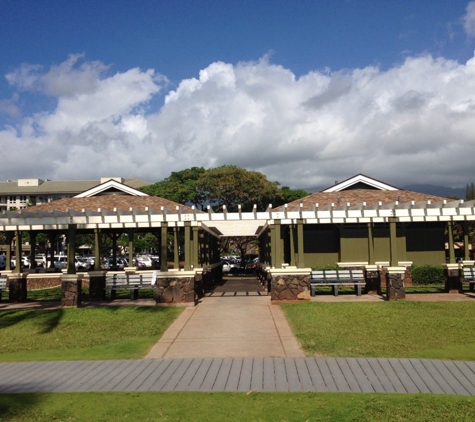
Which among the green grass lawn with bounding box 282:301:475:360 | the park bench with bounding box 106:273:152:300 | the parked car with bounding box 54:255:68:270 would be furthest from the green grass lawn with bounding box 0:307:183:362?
the parked car with bounding box 54:255:68:270

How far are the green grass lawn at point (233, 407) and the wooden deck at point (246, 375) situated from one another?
0.96 feet

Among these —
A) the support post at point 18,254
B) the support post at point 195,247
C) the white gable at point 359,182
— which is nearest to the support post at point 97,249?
the support post at point 18,254

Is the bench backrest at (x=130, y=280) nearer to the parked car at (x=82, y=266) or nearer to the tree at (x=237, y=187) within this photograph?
the parked car at (x=82, y=266)

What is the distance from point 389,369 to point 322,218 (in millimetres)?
8906

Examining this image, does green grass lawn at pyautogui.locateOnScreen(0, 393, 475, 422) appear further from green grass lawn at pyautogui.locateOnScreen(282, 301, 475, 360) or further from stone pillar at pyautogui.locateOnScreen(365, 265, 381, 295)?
stone pillar at pyautogui.locateOnScreen(365, 265, 381, 295)

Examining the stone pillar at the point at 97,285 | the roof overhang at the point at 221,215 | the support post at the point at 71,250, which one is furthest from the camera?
the stone pillar at the point at 97,285

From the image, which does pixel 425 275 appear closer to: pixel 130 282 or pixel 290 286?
pixel 290 286

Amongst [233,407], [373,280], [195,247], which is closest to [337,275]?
[373,280]

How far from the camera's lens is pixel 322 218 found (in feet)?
51.1

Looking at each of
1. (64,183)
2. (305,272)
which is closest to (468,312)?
(305,272)

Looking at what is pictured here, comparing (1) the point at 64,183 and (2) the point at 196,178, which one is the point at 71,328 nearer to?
(2) the point at 196,178

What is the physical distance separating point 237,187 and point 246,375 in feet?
115

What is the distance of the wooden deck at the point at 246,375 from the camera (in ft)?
20.3

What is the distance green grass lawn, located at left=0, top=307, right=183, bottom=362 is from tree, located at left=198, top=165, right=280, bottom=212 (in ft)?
93.0
